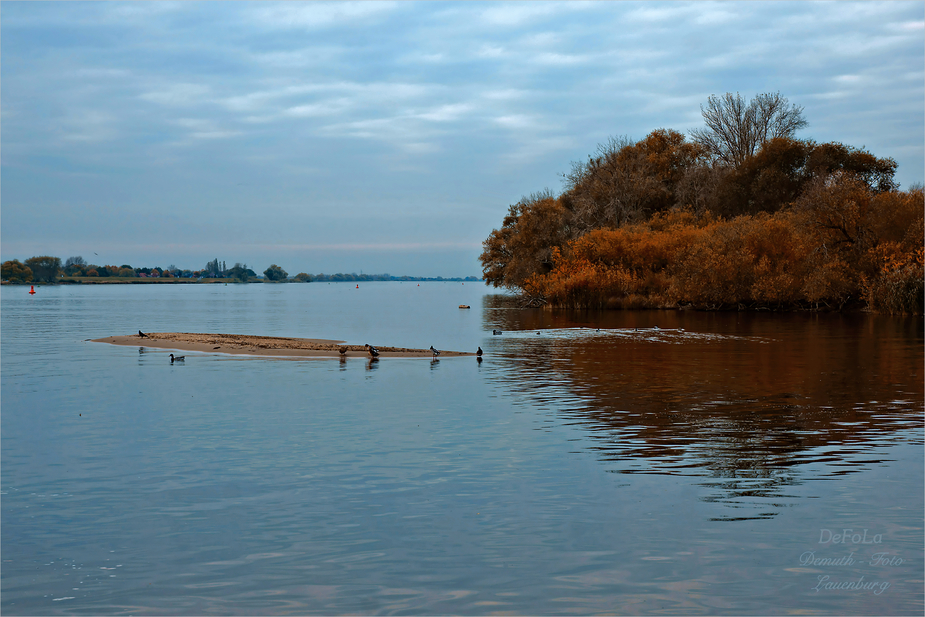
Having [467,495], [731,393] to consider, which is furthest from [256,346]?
[467,495]

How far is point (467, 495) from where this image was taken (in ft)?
39.4

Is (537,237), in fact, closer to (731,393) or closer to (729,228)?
(729,228)

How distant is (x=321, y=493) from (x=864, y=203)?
6584cm

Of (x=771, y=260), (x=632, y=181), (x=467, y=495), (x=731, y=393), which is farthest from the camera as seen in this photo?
(x=632, y=181)

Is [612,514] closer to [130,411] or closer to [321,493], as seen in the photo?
[321,493]

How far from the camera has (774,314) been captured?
66.0 metres

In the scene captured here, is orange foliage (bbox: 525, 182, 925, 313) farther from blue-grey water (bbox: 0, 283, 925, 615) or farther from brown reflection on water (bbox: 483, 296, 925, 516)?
blue-grey water (bbox: 0, 283, 925, 615)

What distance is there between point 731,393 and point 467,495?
44.6 feet

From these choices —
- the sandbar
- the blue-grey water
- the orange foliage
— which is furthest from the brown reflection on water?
the orange foliage

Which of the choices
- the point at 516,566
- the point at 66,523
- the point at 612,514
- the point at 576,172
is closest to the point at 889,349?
the point at 612,514

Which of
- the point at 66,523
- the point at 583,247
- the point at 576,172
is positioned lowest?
the point at 66,523

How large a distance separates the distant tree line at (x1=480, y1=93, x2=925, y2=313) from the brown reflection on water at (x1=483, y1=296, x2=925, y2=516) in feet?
60.1

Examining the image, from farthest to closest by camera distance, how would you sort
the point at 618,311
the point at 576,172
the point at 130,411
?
the point at 576,172
the point at 618,311
the point at 130,411

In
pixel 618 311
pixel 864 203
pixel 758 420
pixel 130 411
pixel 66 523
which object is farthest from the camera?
pixel 618 311
